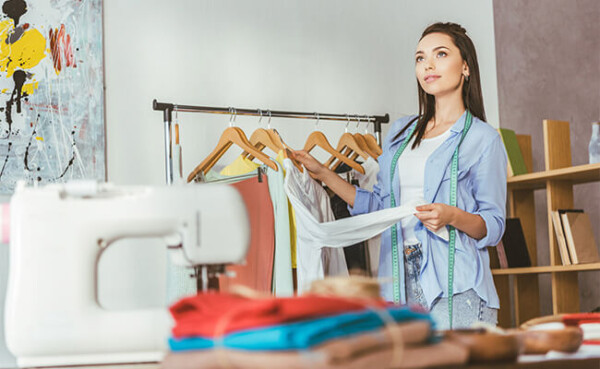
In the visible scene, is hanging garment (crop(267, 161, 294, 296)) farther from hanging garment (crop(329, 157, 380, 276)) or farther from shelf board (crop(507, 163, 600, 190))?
shelf board (crop(507, 163, 600, 190))

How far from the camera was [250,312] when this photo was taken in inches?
27.8

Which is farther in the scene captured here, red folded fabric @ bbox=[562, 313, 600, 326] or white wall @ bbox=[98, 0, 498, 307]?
white wall @ bbox=[98, 0, 498, 307]

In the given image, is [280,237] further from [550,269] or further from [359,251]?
[550,269]

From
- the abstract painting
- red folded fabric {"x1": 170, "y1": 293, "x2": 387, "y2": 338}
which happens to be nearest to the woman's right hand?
the abstract painting

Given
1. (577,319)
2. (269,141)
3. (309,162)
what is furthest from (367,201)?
(577,319)

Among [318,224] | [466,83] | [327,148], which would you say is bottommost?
[318,224]

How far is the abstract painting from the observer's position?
8.89 feet

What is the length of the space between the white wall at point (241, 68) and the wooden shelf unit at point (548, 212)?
0.54 metres

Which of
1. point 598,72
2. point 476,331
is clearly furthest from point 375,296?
point 598,72

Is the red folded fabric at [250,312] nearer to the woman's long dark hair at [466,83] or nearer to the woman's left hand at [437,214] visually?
the woman's left hand at [437,214]

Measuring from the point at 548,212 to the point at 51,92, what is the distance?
2065mm

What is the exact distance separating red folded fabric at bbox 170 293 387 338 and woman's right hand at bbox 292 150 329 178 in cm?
168

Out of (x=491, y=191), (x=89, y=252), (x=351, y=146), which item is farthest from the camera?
(x=351, y=146)

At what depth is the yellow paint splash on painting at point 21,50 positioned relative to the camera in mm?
2723
